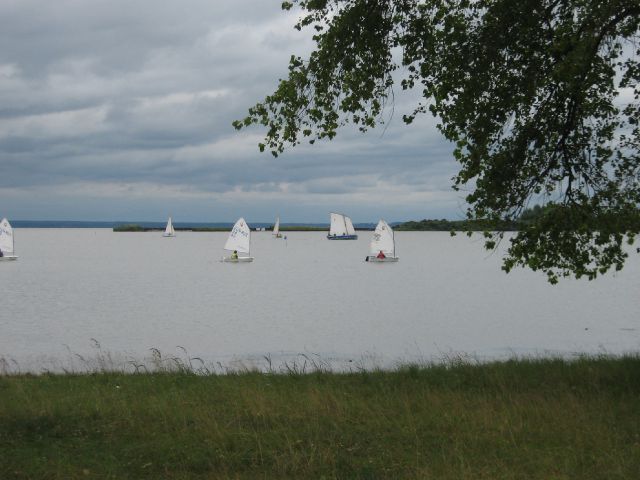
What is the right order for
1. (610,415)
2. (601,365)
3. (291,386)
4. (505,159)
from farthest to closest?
(601,365) → (291,386) → (505,159) → (610,415)

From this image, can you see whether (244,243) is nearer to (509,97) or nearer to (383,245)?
(383,245)

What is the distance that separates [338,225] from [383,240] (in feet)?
280

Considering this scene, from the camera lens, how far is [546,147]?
13.5 metres

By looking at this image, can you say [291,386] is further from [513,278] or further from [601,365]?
[513,278]

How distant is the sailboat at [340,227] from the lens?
173 m

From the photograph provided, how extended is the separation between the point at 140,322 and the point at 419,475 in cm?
3157

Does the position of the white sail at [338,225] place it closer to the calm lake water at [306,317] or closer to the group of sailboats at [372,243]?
Result: the group of sailboats at [372,243]

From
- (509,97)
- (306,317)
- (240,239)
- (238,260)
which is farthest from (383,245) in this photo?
(509,97)

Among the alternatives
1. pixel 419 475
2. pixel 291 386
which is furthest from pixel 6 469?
pixel 291 386

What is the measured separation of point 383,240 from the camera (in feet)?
294

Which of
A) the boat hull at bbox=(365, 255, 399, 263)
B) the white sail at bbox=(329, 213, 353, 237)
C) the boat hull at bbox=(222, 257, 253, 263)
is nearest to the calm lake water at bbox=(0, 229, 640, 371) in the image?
the boat hull at bbox=(222, 257, 253, 263)

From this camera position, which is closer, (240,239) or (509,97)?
(509,97)

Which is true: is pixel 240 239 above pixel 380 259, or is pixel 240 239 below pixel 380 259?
above

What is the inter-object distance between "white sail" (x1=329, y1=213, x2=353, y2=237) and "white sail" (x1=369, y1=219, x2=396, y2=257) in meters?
77.8
